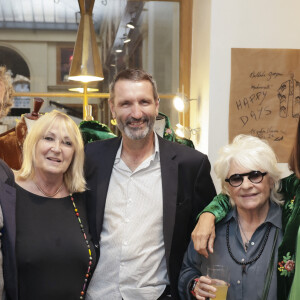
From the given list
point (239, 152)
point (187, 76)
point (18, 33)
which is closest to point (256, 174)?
point (239, 152)

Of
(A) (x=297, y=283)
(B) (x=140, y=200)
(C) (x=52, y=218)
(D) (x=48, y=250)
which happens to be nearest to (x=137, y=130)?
(B) (x=140, y=200)

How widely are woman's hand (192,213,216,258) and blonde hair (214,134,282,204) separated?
19cm

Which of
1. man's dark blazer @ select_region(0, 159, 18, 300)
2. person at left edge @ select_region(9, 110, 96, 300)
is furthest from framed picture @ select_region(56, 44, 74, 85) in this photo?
man's dark blazer @ select_region(0, 159, 18, 300)

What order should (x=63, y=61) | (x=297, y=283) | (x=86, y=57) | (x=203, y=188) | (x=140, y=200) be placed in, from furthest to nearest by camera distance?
1. (x=63, y=61)
2. (x=86, y=57)
3. (x=203, y=188)
4. (x=140, y=200)
5. (x=297, y=283)

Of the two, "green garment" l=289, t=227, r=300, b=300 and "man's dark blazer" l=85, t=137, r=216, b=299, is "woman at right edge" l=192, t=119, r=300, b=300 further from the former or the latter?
"man's dark blazer" l=85, t=137, r=216, b=299

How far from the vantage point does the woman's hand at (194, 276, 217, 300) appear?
5.94 ft

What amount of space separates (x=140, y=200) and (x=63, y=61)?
234 centimetres

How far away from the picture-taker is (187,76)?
4305mm

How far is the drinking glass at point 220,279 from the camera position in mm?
1792

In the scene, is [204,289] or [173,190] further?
[173,190]

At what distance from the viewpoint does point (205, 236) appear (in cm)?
200

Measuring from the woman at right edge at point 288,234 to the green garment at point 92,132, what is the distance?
108 cm

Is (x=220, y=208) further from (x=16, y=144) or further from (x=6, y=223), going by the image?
(x=16, y=144)

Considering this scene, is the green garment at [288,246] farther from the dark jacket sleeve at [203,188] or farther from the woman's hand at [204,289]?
the dark jacket sleeve at [203,188]
